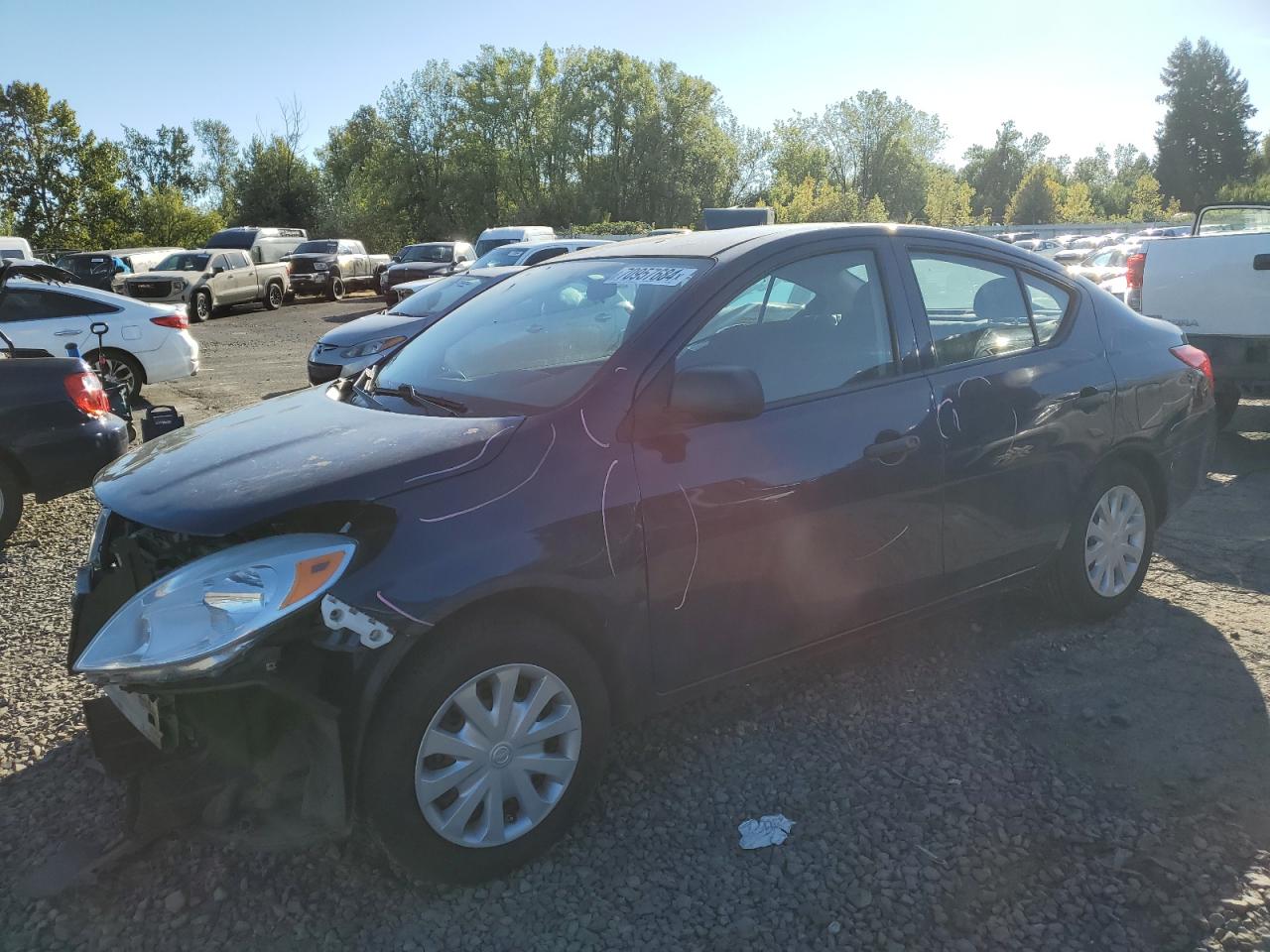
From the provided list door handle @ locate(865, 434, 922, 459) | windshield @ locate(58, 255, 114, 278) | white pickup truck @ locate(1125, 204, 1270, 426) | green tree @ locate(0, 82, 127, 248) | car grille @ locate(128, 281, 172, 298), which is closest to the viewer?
door handle @ locate(865, 434, 922, 459)

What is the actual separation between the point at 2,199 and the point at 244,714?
47.4 meters

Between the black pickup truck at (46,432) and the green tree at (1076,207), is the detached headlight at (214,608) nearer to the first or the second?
the black pickup truck at (46,432)

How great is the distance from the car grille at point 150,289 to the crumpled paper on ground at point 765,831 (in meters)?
22.9

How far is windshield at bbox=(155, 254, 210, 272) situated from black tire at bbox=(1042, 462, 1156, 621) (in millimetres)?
25119

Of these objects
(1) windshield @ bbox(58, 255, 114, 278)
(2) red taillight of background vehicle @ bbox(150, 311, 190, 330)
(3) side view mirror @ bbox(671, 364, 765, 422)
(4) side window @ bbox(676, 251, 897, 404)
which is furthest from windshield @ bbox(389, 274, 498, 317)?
(1) windshield @ bbox(58, 255, 114, 278)

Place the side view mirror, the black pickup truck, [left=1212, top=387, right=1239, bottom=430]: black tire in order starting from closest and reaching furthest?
the side view mirror < the black pickup truck < [left=1212, top=387, right=1239, bottom=430]: black tire

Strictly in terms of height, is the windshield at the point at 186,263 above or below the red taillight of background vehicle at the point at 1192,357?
below

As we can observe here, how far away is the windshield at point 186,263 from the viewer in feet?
82.1

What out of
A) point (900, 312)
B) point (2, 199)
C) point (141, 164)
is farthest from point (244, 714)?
point (141, 164)

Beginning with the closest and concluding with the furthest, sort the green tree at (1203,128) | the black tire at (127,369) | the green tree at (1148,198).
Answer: the black tire at (127,369)
the green tree at (1148,198)
the green tree at (1203,128)

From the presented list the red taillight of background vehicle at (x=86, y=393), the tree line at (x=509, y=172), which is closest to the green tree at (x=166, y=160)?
the tree line at (x=509, y=172)

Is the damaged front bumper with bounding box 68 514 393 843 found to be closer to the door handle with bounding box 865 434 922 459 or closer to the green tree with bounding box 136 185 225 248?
the door handle with bounding box 865 434 922 459

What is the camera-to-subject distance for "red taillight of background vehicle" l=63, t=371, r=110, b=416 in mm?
6012

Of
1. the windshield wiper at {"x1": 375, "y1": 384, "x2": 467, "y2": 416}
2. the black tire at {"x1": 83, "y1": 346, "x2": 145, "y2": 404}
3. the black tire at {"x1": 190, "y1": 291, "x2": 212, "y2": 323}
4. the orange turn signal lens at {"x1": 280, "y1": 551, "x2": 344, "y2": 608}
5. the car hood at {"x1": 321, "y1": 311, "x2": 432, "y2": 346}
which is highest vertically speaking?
the windshield wiper at {"x1": 375, "y1": 384, "x2": 467, "y2": 416}
